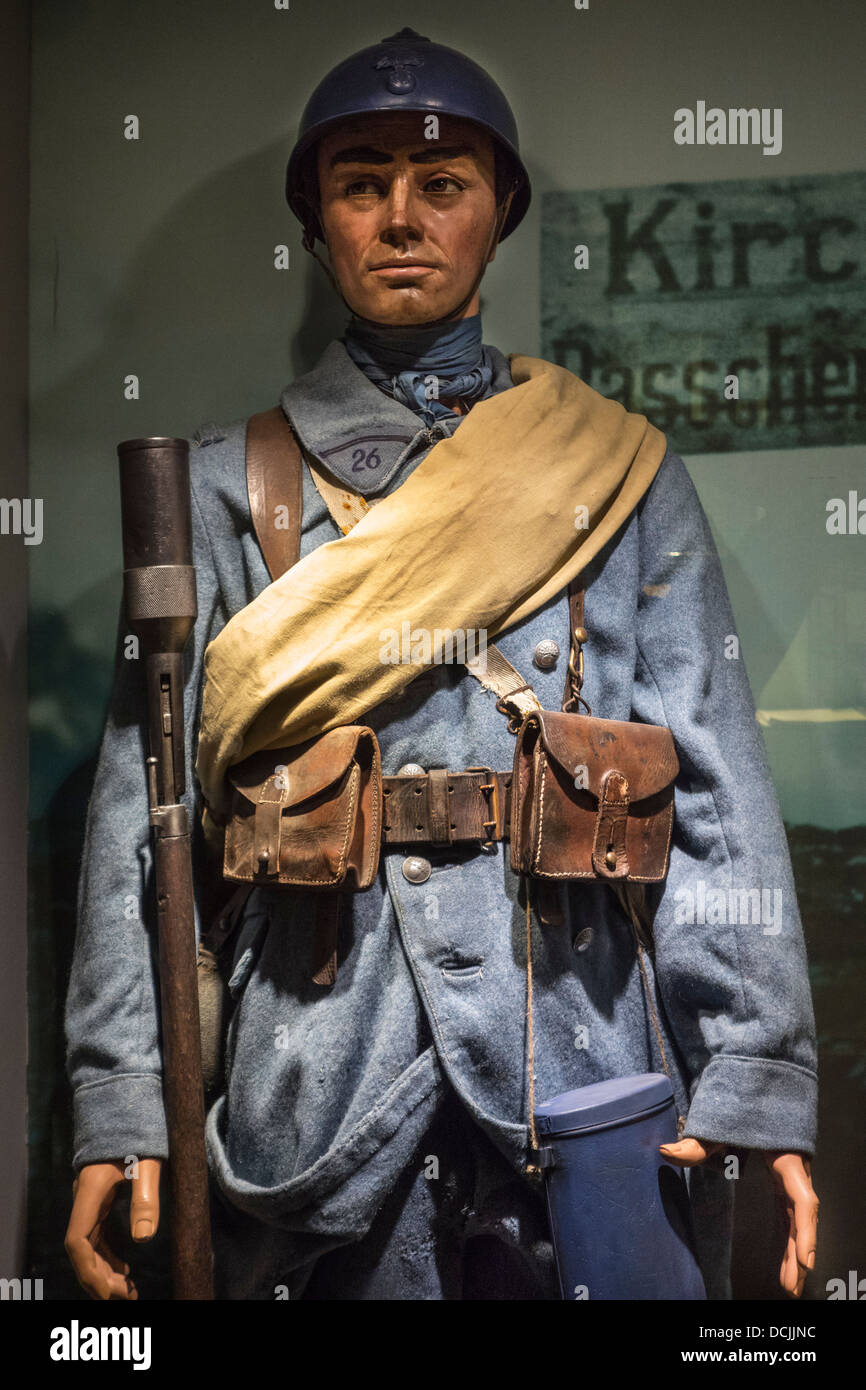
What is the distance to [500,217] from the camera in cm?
231

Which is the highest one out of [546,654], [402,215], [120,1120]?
[402,215]

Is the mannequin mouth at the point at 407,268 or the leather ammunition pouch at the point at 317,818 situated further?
the mannequin mouth at the point at 407,268

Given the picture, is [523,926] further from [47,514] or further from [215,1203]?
[47,514]

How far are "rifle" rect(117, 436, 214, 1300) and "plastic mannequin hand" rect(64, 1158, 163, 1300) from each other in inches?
1.5

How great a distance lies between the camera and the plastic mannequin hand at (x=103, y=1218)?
6.88ft

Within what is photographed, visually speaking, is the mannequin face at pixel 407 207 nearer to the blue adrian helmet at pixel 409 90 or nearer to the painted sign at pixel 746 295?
the blue adrian helmet at pixel 409 90

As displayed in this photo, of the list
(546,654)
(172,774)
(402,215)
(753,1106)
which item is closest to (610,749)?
(546,654)

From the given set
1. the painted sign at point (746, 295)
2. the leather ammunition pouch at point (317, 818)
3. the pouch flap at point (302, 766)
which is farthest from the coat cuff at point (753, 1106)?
the painted sign at point (746, 295)

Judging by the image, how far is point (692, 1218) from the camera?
2.16m

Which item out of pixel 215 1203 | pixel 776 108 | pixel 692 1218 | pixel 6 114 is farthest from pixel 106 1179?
pixel 776 108

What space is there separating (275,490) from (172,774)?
1.66ft

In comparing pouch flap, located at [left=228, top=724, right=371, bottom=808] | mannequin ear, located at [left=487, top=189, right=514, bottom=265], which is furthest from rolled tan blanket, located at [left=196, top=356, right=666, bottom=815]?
mannequin ear, located at [left=487, top=189, right=514, bottom=265]

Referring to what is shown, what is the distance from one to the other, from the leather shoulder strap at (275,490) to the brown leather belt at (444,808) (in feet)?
1.36

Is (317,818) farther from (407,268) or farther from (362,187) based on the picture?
(362,187)
